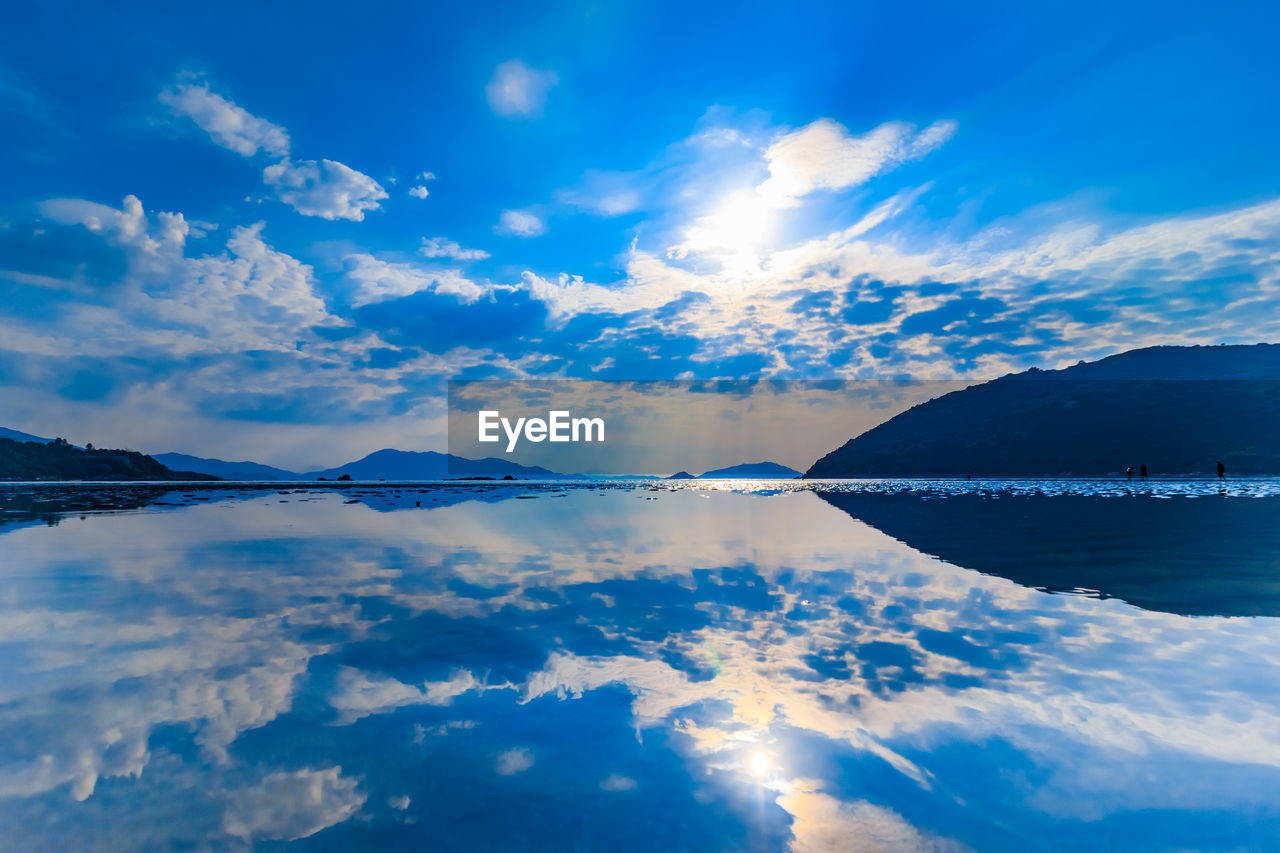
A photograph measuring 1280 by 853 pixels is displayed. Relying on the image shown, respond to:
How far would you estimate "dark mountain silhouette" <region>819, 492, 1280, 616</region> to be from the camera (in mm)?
12086

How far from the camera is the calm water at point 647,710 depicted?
4566 mm

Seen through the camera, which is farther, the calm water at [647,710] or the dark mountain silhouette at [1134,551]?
the dark mountain silhouette at [1134,551]

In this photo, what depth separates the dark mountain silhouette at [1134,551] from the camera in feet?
39.7

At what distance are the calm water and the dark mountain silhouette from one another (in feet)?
0.64

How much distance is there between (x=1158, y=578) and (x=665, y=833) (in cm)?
1528

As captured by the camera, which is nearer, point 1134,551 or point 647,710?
point 647,710

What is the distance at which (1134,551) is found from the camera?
58.8 feet

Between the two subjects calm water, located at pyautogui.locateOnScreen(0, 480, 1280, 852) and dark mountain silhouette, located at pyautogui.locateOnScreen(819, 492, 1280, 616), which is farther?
dark mountain silhouette, located at pyautogui.locateOnScreen(819, 492, 1280, 616)

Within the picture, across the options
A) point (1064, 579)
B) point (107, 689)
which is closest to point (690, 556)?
point (1064, 579)

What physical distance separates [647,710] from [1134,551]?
18958 mm

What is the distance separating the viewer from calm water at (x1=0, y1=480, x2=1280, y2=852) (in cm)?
457

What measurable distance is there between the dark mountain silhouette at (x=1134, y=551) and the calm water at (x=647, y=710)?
0.64 ft

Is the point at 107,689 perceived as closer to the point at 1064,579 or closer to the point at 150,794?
the point at 150,794

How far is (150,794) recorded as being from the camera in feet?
16.4
